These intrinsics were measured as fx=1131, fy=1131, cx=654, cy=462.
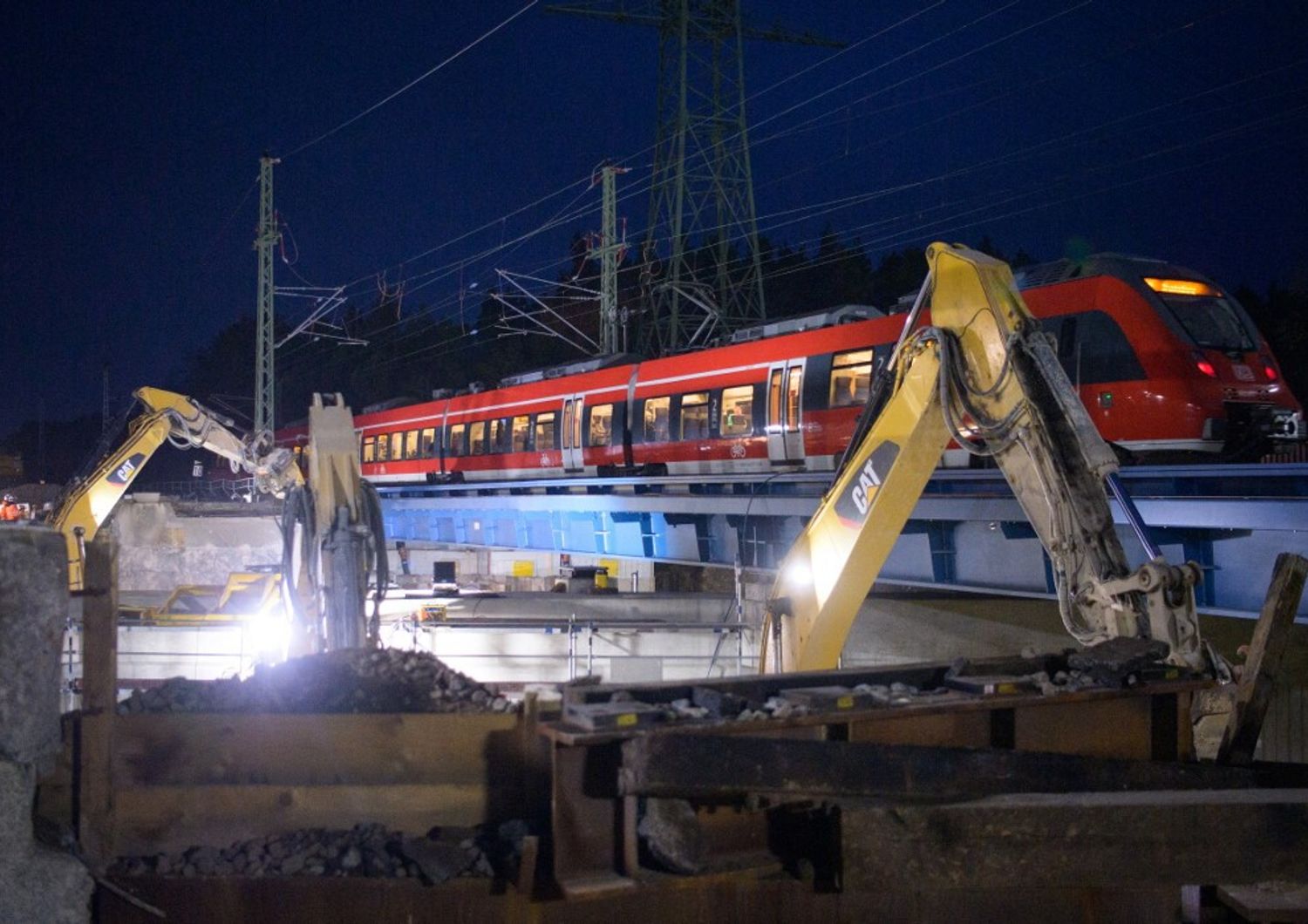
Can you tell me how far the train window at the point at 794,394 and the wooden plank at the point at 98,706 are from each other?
13.5 meters

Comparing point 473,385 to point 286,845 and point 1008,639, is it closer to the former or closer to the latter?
point 1008,639

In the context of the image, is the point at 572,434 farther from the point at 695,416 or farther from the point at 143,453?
the point at 143,453

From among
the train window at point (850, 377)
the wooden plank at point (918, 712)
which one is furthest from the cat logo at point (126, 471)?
the wooden plank at point (918, 712)

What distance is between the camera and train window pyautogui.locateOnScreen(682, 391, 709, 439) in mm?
19266

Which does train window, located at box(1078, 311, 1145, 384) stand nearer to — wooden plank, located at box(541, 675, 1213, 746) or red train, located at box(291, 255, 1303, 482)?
red train, located at box(291, 255, 1303, 482)

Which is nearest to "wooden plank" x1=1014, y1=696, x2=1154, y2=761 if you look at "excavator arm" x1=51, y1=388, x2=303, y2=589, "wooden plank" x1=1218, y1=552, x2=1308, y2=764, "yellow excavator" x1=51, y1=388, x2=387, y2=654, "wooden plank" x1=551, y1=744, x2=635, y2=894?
"wooden plank" x1=1218, y1=552, x2=1308, y2=764

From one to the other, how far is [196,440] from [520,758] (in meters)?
15.9

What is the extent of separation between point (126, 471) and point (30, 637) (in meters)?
15.3

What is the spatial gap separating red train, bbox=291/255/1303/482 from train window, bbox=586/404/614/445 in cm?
3

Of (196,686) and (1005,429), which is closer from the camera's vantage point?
(196,686)

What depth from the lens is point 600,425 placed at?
2214 cm

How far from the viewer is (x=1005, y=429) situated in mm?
6977

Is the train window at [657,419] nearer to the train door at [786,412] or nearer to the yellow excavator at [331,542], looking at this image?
the train door at [786,412]

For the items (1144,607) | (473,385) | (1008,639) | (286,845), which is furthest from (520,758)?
(473,385)
